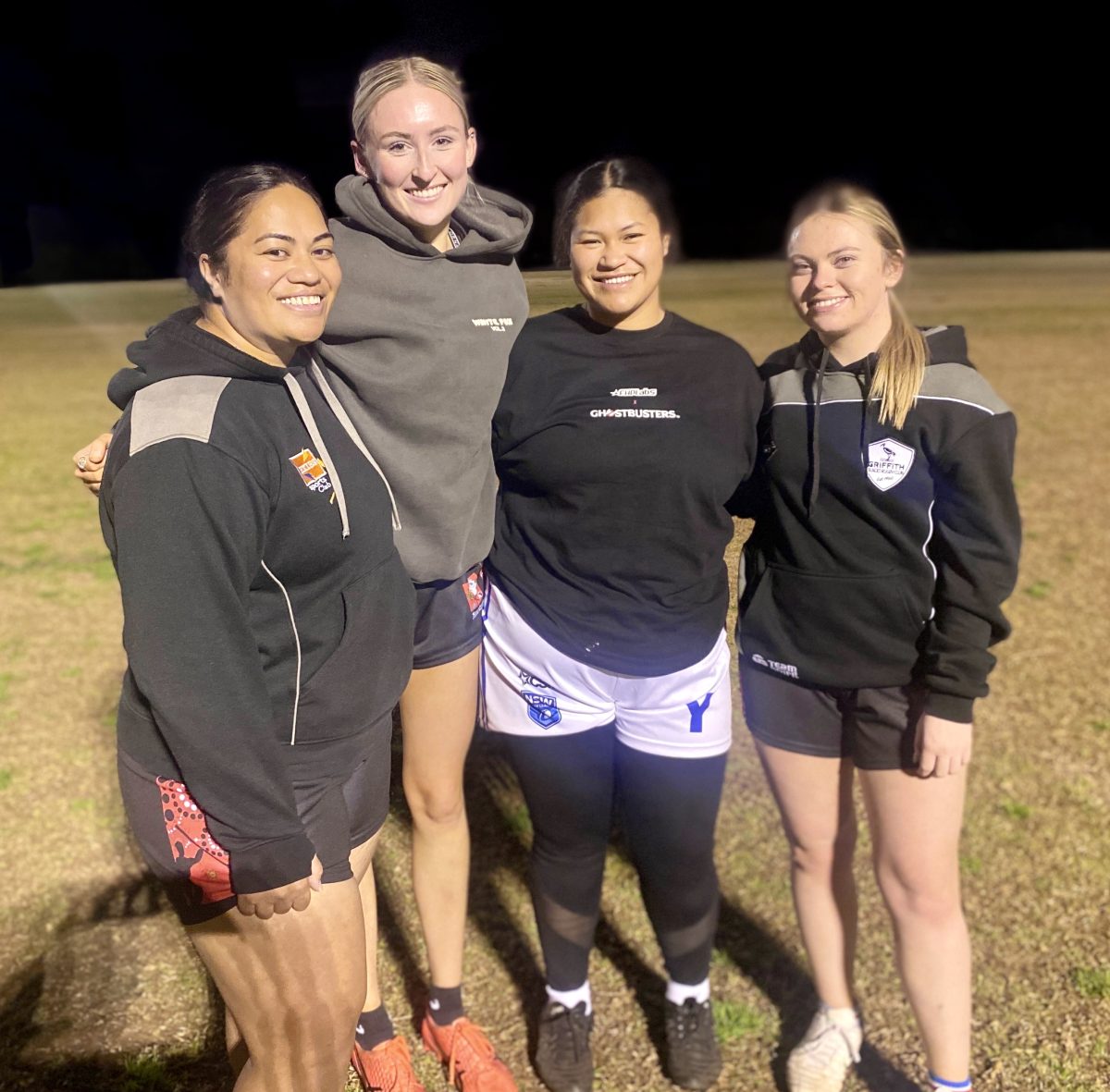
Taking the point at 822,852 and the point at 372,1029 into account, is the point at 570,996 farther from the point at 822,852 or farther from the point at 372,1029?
the point at 822,852

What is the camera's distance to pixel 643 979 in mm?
2588

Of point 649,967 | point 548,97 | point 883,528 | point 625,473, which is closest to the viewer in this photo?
point 883,528

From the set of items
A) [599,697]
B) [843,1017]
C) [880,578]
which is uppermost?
[880,578]

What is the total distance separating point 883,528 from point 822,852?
76cm

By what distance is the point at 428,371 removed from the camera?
5.80 feet

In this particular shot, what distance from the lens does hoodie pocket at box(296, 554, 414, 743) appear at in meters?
1.50

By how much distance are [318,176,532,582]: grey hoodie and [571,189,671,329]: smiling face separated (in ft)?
0.48

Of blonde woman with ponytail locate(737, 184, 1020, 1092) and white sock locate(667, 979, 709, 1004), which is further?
white sock locate(667, 979, 709, 1004)

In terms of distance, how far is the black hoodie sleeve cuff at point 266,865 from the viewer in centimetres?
136

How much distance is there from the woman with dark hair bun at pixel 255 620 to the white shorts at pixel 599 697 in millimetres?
461

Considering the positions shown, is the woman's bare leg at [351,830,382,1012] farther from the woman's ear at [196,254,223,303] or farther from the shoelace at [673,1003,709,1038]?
the woman's ear at [196,254,223,303]

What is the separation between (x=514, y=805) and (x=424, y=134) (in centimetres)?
248

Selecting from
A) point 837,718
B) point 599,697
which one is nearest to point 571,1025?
point 599,697

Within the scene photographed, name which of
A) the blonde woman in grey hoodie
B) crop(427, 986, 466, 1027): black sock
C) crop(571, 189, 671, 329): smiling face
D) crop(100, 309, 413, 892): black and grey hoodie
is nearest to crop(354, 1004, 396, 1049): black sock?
the blonde woman in grey hoodie
